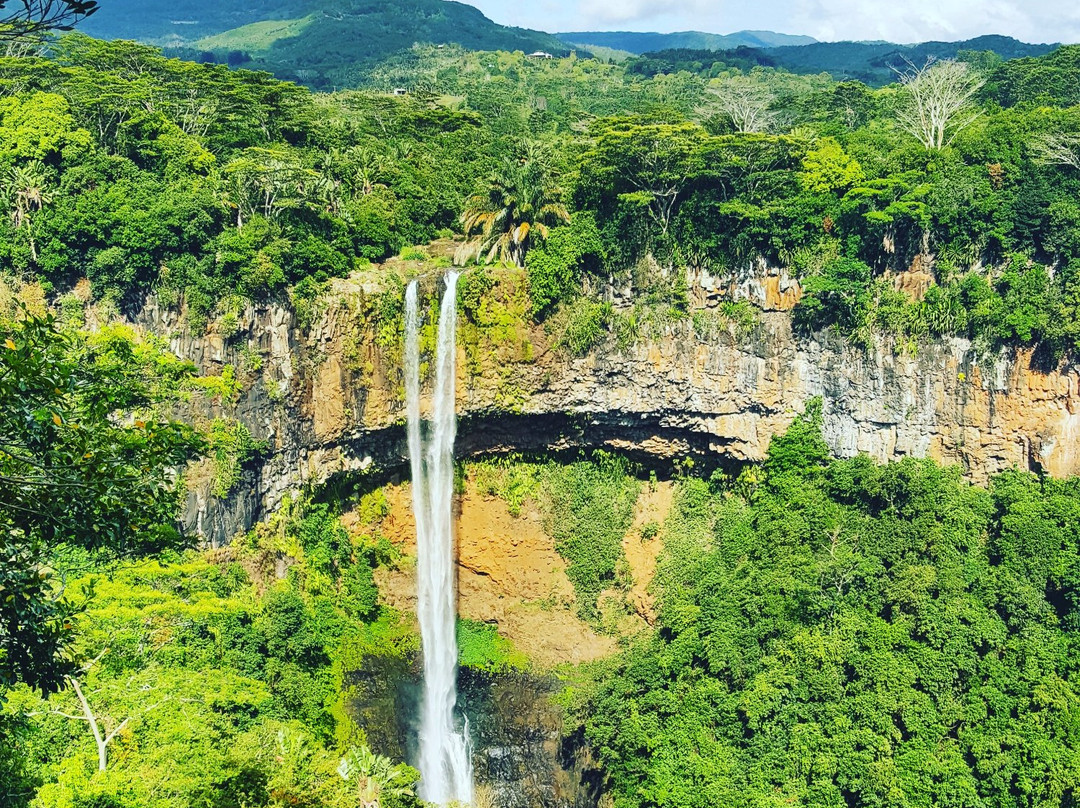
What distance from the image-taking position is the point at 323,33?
87938 millimetres

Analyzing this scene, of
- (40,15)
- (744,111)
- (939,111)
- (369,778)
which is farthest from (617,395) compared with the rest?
(40,15)

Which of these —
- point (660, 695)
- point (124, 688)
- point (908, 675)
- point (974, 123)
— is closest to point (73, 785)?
point (124, 688)

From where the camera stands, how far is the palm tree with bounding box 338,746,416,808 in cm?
1658

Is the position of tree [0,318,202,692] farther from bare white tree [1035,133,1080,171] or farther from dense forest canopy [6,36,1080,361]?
bare white tree [1035,133,1080,171]

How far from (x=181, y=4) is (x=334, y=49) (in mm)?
70299

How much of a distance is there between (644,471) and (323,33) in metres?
71.0

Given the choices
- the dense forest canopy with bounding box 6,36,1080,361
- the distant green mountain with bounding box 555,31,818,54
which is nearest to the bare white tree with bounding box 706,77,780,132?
the dense forest canopy with bounding box 6,36,1080,361

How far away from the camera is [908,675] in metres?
21.1

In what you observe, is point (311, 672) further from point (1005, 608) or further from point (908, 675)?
point (1005, 608)

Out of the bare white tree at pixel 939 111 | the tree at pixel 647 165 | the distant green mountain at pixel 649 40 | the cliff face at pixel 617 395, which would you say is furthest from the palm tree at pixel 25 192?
the distant green mountain at pixel 649 40

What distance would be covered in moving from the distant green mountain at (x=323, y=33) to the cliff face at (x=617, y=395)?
48720mm

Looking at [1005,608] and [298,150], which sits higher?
[298,150]

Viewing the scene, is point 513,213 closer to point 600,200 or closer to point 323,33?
point 600,200

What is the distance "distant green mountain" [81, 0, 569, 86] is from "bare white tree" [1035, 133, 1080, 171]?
176 feet
